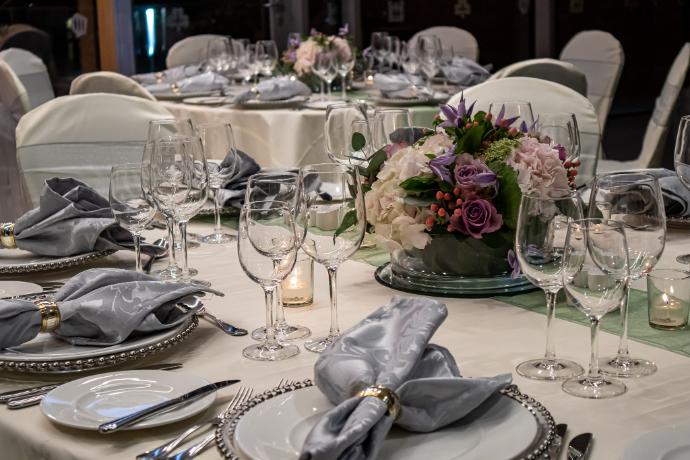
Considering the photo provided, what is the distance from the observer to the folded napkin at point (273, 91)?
14.7 ft

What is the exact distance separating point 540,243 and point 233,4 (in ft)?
24.2

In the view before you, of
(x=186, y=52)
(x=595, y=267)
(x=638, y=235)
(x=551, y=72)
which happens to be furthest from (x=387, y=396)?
(x=186, y=52)

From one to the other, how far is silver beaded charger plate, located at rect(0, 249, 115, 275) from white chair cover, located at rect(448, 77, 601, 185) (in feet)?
4.21

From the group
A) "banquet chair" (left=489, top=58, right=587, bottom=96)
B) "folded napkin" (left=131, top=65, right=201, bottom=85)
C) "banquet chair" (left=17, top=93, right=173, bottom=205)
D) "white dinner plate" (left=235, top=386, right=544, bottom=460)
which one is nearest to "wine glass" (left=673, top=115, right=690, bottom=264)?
"white dinner plate" (left=235, top=386, right=544, bottom=460)

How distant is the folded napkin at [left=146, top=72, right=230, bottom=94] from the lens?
4.99 m

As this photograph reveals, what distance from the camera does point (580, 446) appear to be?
1.05m

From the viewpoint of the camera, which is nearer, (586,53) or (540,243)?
(540,243)

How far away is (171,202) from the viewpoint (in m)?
1.73

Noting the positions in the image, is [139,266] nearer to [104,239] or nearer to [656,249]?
[104,239]

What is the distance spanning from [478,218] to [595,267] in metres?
0.42

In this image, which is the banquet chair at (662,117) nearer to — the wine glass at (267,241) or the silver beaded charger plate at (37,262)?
the silver beaded charger plate at (37,262)

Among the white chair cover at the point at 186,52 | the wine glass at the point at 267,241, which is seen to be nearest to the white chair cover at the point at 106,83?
the white chair cover at the point at 186,52

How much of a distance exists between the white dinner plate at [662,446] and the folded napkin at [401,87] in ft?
11.1

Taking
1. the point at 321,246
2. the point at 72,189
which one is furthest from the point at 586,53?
the point at 321,246
